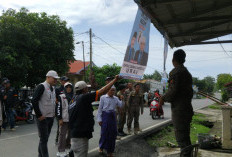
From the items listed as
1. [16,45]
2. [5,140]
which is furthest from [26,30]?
[5,140]

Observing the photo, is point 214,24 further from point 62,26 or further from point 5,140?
point 62,26

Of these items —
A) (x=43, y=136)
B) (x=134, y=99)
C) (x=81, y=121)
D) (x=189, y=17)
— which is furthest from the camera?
(x=134, y=99)

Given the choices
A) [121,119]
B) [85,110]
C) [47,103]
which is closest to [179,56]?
[85,110]

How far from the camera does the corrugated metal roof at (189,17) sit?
3544 mm

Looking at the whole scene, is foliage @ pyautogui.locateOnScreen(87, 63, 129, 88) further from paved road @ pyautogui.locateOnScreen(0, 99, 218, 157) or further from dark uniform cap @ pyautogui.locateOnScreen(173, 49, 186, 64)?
dark uniform cap @ pyautogui.locateOnScreen(173, 49, 186, 64)

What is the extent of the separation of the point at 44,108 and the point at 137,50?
2.38 meters

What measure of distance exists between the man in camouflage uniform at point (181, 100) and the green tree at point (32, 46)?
11199 millimetres

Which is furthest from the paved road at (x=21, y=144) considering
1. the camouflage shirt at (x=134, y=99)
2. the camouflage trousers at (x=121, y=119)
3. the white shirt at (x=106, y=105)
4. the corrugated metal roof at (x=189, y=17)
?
the corrugated metal roof at (x=189, y=17)

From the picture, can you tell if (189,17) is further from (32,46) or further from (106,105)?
(32,46)

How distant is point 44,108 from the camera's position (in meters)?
4.62

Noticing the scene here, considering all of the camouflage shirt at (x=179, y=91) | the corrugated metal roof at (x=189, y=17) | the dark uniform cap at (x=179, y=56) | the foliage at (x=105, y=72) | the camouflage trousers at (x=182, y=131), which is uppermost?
the foliage at (x=105, y=72)

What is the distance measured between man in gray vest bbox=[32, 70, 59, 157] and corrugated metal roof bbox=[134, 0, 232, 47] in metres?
2.46

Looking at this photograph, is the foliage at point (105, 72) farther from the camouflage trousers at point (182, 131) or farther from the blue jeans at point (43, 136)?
the camouflage trousers at point (182, 131)

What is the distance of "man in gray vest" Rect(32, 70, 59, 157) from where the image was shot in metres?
4.48
